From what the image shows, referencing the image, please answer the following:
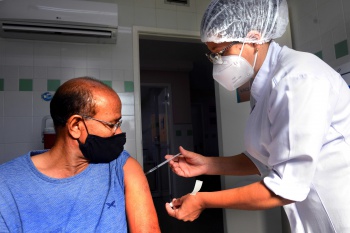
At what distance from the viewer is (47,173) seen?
100 cm

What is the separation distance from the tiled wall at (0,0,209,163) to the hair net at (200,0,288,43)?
1.39m

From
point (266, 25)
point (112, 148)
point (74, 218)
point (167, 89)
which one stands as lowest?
point (74, 218)

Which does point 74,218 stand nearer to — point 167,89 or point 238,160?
point 238,160

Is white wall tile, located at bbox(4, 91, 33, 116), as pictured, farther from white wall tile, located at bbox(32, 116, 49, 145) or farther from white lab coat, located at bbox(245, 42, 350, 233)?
white lab coat, located at bbox(245, 42, 350, 233)

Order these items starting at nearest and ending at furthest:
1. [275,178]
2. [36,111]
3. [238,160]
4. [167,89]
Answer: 1. [275,178]
2. [238,160]
3. [36,111]
4. [167,89]

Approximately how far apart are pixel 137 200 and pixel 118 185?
0.09 meters

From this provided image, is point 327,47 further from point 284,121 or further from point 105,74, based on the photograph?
point 105,74

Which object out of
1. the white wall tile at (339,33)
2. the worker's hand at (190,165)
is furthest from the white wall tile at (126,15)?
the white wall tile at (339,33)

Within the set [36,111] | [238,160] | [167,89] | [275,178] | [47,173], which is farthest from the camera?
[167,89]

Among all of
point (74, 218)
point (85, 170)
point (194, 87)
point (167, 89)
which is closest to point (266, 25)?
point (85, 170)

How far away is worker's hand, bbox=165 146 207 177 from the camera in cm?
137

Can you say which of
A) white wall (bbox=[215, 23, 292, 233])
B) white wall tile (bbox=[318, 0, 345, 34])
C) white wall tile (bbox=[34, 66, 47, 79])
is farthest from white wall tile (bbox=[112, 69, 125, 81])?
white wall tile (bbox=[318, 0, 345, 34])

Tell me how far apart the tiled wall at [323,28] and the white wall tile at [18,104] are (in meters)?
2.28

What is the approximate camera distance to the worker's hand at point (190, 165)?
1368mm
